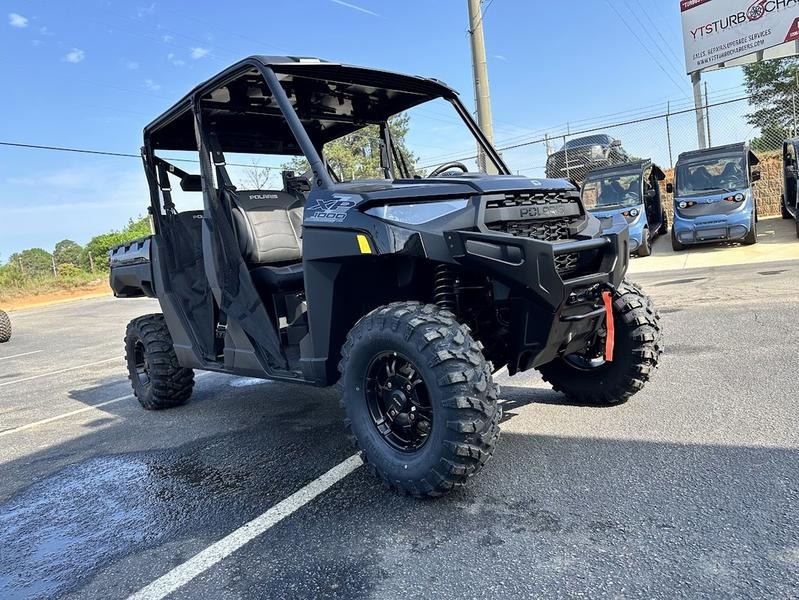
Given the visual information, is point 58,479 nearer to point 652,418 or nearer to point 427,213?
point 427,213

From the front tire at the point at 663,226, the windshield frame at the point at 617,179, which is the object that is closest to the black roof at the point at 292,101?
the windshield frame at the point at 617,179

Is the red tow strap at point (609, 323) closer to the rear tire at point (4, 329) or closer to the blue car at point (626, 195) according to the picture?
the blue car at point (626, 195)

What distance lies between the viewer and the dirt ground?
27.8 metres

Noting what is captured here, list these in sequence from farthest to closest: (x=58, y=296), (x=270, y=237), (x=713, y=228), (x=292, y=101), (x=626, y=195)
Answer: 1. (x=58, y=296)
2. (x=626, y=195)
3. (x=713, y=228)
4. (x=270, y=237)
5. (x=292, y=101)

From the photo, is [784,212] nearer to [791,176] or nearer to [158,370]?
[791,176]

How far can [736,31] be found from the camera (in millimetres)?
18609

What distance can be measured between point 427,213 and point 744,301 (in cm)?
640

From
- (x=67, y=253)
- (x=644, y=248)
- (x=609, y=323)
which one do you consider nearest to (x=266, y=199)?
(x=609, y=323)

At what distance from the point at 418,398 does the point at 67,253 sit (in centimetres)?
4805

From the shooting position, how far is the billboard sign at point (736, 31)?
701 inches

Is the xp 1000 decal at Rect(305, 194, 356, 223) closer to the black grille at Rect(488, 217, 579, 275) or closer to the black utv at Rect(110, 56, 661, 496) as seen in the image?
the black utv at Rect(110, 56, 661, 496)

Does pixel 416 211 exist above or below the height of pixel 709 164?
below

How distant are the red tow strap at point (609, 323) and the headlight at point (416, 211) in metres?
1.02

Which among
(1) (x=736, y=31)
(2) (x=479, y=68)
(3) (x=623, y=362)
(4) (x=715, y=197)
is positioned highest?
(1) (x=736, y=31)
